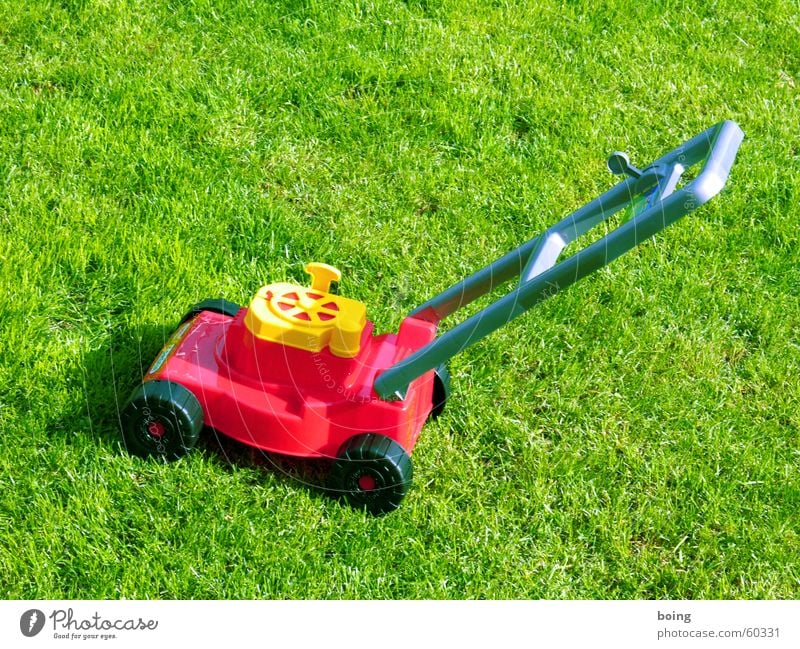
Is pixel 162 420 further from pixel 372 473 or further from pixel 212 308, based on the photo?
pixel 372 473

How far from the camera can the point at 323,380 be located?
9.30 ft

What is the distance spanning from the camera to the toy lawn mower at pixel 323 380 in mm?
2771

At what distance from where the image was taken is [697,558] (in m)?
2.90

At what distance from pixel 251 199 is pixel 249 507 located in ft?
4.25

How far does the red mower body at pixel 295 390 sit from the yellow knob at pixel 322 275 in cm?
16

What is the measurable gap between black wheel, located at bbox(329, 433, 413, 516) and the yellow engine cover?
0.78ft

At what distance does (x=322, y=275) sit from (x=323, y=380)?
28cm

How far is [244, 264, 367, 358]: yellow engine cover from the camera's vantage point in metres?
2.77

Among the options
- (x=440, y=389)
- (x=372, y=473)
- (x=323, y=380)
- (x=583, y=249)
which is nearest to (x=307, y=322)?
(x=323, y=380)

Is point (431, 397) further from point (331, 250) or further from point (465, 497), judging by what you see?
point (331, 250)

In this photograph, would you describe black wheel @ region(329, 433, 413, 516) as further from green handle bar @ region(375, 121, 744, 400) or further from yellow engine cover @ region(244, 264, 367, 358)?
yellow engine cover @ region(244, 264, 367, 358)

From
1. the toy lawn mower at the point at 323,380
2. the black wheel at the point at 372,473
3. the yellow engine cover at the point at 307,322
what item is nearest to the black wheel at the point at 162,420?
the toy lawn mower at the point at 323,380

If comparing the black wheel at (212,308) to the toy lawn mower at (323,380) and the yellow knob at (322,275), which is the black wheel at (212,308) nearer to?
the toy lawn mower at (323,380)
